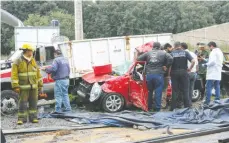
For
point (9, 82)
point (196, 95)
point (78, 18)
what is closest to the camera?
point (9, 82)

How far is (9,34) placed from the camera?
54875 millimetres

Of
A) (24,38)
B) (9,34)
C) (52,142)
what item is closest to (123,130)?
(52,142)

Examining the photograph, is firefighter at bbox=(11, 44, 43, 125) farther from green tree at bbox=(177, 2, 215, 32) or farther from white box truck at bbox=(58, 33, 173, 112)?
green tree at bbox=(177, 2, 215, 32)

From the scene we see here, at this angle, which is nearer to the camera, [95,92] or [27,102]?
[27,102]

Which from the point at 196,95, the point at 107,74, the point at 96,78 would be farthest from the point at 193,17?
the point at 96,78

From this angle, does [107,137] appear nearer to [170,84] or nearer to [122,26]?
[170,84]

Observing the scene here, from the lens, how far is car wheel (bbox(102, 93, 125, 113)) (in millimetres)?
9922

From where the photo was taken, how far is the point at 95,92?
32.6 ft

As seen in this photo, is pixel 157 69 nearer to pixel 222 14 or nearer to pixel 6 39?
pixel 6 39

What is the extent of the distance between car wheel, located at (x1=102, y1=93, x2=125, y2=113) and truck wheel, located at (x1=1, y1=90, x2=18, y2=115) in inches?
90.1

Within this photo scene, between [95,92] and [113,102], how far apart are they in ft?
1.70

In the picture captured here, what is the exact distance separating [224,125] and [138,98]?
119 inches

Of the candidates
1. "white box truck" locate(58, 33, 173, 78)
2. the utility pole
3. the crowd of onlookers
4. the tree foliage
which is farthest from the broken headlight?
the tree foliage

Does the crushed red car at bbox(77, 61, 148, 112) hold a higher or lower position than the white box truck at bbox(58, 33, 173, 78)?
lower
